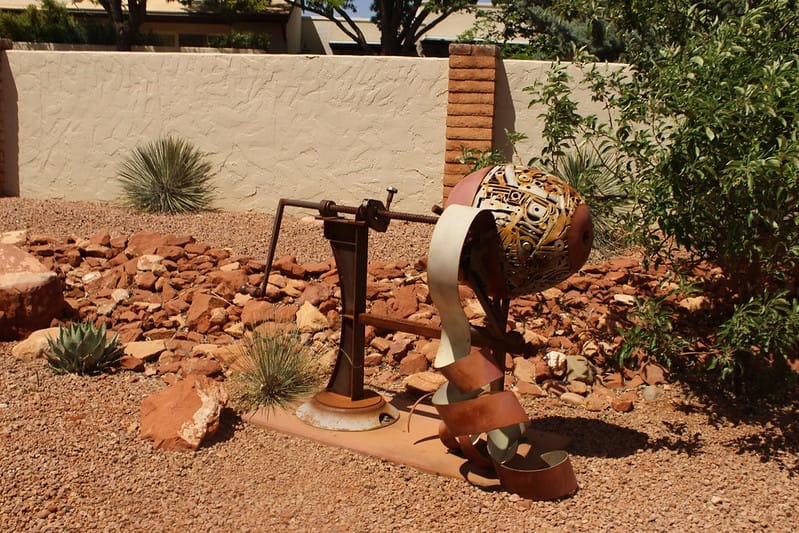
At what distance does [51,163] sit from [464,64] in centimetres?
501

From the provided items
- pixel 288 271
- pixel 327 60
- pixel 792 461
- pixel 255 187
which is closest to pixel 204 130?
pixel 255 187

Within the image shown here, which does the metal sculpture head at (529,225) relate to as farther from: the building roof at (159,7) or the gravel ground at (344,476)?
the building roof at (159,7)

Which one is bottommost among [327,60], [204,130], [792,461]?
[792,461]

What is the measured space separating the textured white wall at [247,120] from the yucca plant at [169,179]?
0.22m

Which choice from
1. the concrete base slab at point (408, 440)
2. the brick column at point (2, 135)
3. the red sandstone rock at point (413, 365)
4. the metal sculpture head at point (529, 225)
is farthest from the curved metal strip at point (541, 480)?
the brick column at point (2, 135)

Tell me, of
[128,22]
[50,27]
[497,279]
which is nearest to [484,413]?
[497,279]

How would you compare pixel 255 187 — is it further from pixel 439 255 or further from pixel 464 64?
pixel 439 255

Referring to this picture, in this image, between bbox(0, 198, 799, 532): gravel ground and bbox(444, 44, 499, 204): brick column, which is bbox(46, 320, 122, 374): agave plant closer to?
bbox(0, 198, 799, 532): gravel ground

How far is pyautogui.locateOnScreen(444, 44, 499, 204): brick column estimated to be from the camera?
9172 mm

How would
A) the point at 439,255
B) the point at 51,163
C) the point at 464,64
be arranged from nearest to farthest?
1. the point at 439,255
2. the point at 464,64
3. the point at 51,163

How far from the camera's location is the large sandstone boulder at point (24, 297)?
599cm

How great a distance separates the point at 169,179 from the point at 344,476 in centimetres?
605

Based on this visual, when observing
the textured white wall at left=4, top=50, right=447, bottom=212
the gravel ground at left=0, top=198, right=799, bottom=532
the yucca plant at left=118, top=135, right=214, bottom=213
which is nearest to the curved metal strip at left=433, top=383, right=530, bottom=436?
the gravel ground at left=0, top=198, right=799, bottom=532

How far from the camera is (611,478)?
14.2 feet
